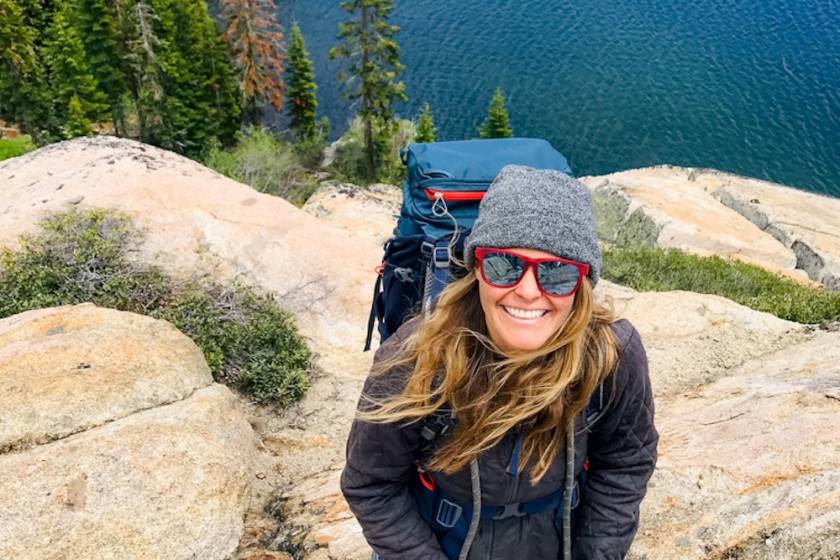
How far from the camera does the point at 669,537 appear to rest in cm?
417

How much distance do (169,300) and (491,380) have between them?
21.1 ft

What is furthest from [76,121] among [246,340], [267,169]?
[246,340]

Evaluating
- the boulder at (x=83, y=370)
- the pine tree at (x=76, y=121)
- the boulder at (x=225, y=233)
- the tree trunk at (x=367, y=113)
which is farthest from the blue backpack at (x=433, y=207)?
the pine tree at (x=76, y=121)

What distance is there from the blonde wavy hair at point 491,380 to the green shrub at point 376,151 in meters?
36.9

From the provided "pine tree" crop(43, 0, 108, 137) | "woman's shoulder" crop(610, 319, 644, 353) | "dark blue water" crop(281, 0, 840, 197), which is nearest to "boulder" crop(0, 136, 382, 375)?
"woman's shoulder" crop(610, 319, 644, 353)

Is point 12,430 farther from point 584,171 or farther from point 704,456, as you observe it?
point 584,171

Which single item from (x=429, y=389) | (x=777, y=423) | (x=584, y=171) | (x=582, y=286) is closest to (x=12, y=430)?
(x=429, y=389)

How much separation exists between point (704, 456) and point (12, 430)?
5176 millimetres

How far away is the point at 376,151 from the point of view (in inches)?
1585

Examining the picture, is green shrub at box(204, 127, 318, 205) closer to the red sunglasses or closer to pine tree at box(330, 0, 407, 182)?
pine tree at box(330, 0, 407, 182)

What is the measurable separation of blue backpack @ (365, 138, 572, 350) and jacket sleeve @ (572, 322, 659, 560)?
1.01m

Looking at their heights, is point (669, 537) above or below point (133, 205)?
above

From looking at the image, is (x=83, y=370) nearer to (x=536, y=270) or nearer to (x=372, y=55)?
(x=536, y=270)

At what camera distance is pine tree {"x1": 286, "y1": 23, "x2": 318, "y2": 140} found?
4073 centimetres
